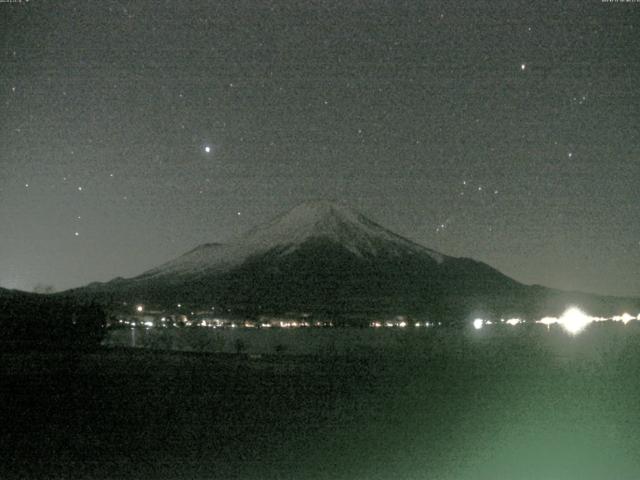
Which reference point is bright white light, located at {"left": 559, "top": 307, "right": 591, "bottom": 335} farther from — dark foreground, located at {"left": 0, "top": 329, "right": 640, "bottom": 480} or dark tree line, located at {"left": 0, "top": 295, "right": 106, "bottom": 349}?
dark foreground, located at {"left": 0, "top": 329, "right": 640, "bottom": 480}

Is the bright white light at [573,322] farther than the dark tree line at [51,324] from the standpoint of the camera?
Yes

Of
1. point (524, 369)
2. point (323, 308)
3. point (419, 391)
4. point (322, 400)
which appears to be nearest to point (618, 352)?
point (524, 369)

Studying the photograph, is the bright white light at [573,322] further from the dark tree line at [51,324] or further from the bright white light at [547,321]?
the dark tree line at [51,324]

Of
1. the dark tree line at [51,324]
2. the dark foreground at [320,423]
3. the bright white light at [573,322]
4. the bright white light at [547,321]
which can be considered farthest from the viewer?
the bright white light at [547,321]

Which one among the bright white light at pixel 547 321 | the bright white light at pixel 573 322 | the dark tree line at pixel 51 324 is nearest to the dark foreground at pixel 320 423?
the dark tree line at pixel 51 324

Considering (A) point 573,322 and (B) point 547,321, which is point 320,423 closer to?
(A) point 573,322

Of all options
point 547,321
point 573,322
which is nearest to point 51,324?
point 573,322

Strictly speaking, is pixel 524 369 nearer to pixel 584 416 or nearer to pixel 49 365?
pixel 584 416

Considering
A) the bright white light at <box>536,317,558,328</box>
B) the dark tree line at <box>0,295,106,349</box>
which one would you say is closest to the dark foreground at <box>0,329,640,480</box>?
the dark tree line at <box>0,295,106,349</box>
